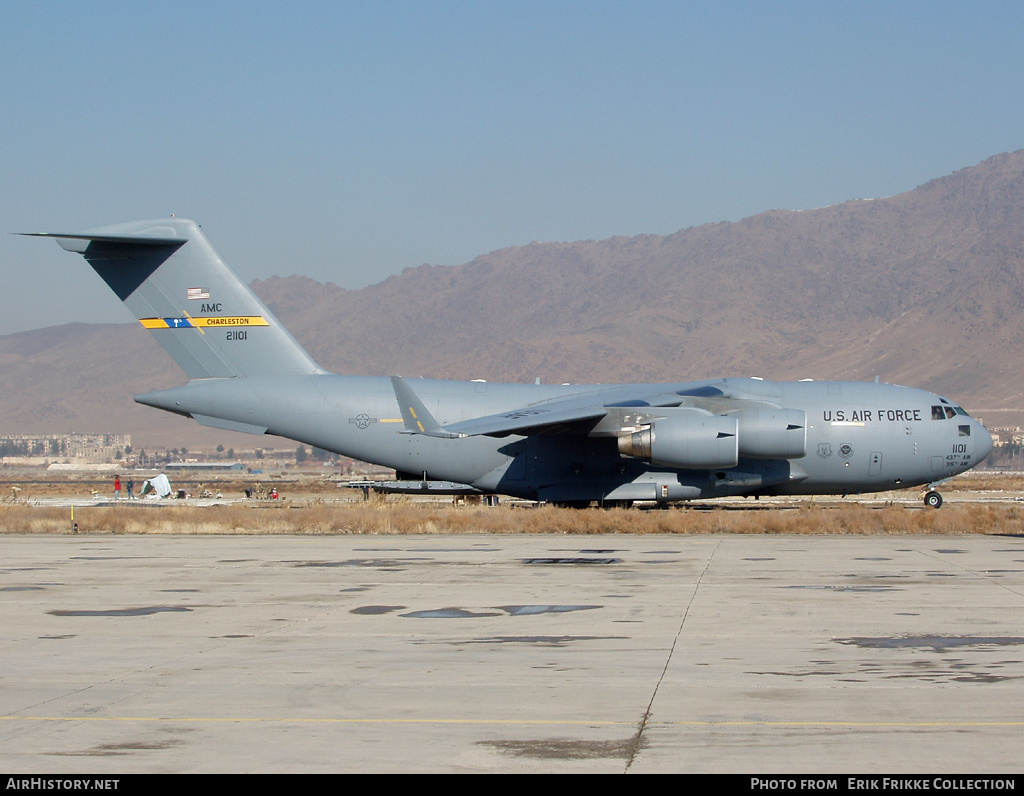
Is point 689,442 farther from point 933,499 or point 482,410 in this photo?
point 933,499

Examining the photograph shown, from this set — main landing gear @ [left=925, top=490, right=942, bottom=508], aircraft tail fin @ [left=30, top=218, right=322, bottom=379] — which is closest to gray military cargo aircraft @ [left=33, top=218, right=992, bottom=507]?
aircraft tail fin @ [left=30, top=218, right=322, bottom=379]

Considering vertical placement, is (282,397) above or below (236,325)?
below

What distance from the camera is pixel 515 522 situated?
1039 inches

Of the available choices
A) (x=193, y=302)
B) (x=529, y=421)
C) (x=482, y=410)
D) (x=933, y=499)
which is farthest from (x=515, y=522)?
(x=933, y=499)

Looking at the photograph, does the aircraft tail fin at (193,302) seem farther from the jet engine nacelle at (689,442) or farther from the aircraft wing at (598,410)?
the jet engine nacelle at (689,442)

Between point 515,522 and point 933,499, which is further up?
point 933,499

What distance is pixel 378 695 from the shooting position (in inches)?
335

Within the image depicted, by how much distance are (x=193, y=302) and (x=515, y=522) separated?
962 cm

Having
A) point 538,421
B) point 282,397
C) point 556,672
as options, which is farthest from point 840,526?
point 556,672

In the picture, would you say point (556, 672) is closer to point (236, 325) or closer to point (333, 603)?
point (333, 603)

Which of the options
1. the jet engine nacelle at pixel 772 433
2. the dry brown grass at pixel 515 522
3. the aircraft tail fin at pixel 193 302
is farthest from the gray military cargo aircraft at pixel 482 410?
the dry brown grass at pixel 515 522

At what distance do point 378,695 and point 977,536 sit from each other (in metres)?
18.2
